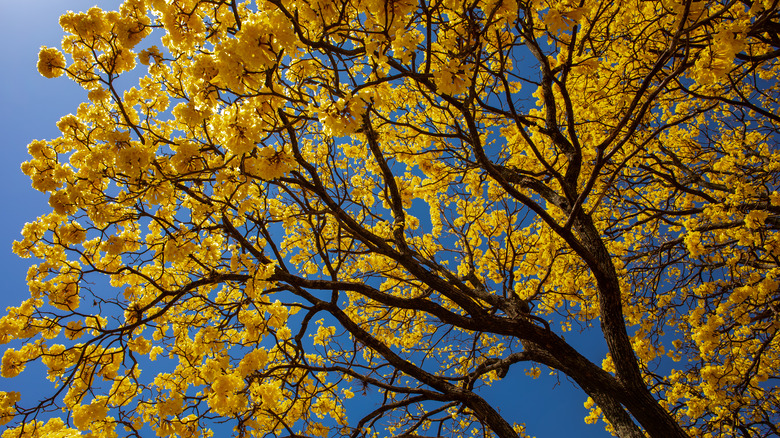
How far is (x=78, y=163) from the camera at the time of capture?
2.99 meters

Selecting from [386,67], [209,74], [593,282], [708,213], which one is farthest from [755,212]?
[209,74]

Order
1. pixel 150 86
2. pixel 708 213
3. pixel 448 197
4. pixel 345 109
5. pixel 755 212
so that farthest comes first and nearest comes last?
1. pixel 448 197
2. pixel 708 213
3. pixel 755 212
4. pixel 150 86
5. pixel 345 109

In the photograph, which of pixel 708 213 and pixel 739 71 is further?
pixel 739 71

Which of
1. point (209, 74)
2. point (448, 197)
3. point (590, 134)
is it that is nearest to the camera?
point (209, 74)

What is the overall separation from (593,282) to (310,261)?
14.9ft

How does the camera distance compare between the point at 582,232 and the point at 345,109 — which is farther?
the point at 582,232

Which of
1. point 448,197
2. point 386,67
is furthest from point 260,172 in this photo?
point 448,197

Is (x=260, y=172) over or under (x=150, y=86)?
under

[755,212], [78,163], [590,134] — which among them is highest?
[590,134]

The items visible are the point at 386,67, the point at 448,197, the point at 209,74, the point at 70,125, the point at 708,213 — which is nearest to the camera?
the point at 209,74

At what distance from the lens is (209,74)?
2271 millimetres

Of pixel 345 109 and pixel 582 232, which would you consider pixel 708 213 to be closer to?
pixel 582 232

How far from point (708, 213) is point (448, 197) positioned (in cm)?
348

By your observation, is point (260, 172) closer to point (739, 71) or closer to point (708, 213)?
point (708, 213)
